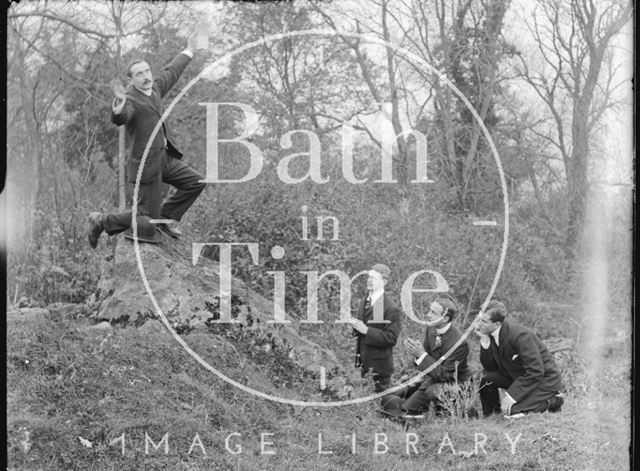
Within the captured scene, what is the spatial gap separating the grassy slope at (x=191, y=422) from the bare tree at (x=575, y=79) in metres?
1.64

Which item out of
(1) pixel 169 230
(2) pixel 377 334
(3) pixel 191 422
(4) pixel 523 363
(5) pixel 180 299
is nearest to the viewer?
(3) pixel 191 422

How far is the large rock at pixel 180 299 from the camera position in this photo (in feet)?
23.0

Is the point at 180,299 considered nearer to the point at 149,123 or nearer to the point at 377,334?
the point at 149,123

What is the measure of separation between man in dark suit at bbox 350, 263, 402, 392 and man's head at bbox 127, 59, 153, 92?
2451 millimetres

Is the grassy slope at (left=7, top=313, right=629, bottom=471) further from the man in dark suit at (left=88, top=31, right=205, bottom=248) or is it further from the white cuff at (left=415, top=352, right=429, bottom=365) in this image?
the man in dark suit at (left=88, top=31, right=205, bottom=248)

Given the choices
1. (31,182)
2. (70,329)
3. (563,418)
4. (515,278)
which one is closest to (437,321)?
(515,278)

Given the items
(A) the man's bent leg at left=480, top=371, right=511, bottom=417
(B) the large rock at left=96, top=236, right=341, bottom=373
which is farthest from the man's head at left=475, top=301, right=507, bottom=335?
(B) the large rock at left=96, top=236, right=341, bottom=373

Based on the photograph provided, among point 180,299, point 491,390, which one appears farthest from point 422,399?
point 180,299

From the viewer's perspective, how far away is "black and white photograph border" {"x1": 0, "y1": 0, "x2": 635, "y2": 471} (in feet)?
22.6

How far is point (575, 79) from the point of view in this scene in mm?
Answer: 7320

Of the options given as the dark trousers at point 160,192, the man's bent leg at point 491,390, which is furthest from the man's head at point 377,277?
the dark trousers at point 160,192

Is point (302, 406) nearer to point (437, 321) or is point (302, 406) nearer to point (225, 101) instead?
point (437, 321)

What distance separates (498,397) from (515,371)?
25 centimetres

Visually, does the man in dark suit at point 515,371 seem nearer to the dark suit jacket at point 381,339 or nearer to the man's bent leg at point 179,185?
the dark suit jacket at point 381,339
